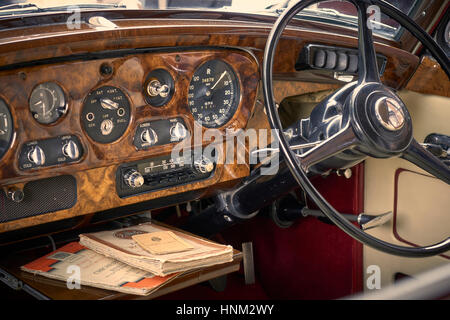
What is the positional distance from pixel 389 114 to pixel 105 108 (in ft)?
2.55

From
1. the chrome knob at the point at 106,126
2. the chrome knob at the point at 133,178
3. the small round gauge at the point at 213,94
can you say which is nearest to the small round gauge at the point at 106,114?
the chrome knob at the point at 106,126

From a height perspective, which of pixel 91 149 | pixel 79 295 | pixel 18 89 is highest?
pixel 18 89

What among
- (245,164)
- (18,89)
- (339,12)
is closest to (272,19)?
(339,12)

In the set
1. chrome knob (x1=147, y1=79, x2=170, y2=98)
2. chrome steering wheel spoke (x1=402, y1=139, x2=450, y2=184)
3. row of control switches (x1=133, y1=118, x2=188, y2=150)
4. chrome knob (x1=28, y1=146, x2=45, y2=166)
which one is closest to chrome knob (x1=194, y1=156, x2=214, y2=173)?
row of control switches (x1=133, y1=118, x2=188, y2=150)

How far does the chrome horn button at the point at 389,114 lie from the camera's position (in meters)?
1.49

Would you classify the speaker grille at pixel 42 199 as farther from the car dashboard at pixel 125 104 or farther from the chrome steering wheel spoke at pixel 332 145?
the chrome steering wheel spoke at pixel 332 145

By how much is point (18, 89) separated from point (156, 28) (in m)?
0.40

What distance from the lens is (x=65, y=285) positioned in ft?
5.03

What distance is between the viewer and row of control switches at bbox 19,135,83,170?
152cm

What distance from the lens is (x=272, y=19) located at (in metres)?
1.95

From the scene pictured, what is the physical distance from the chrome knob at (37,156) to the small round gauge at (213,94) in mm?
483

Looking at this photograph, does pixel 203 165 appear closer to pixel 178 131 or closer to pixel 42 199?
pixel 178 131
